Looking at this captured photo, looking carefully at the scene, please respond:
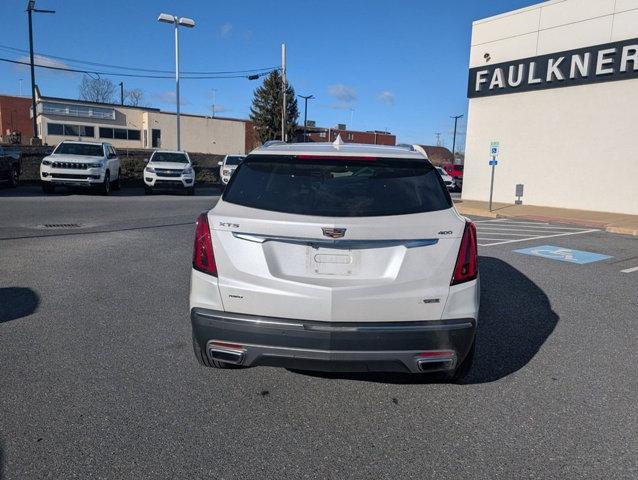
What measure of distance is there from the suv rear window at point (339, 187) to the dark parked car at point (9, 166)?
19.1 m

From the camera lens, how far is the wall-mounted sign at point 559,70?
57.9ft

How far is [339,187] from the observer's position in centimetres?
325

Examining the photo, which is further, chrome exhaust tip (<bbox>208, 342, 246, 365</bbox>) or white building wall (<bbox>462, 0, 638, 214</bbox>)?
white building wall (<bbox>462, 0, 638, 214</bbox>)

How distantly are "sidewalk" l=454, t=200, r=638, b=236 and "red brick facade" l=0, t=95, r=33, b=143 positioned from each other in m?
56.6

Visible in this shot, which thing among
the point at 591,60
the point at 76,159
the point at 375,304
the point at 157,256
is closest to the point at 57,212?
the point at 76,159

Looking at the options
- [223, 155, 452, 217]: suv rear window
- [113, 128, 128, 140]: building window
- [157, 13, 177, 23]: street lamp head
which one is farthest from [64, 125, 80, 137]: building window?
[223, 155, 452, 217]: suv rear window

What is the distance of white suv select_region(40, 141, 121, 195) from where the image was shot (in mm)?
17125

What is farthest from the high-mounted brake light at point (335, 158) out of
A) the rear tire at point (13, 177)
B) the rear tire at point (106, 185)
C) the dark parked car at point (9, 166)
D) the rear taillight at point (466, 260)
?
the rear tire at point (13, 177)

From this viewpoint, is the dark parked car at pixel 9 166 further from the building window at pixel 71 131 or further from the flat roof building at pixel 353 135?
the flat roof building at pixel 353 135

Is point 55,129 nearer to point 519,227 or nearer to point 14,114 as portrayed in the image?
point 14,114

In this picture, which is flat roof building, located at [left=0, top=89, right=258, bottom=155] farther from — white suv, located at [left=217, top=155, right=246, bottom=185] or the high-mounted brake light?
the high-mounted brake light

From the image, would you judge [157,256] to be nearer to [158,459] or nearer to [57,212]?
[158,459]

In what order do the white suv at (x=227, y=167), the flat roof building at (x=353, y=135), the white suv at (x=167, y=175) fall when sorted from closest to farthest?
the white suv at (x=167, y=175), the white suv at (x=227, y=167), the flat roof building at (x=353, y=135)

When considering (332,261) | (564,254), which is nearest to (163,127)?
(564,254)
